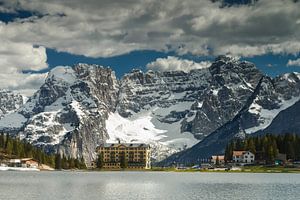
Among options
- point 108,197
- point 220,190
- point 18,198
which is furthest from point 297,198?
point 18,198

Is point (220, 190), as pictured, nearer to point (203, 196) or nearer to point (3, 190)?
point (203, 196)

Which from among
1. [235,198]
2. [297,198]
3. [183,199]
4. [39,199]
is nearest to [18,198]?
[39,199]

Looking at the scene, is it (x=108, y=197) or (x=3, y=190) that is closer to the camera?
(x=108, y=197)

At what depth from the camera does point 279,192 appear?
353ft

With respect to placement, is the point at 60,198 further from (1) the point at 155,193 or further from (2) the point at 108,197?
(1) the point at 155,193

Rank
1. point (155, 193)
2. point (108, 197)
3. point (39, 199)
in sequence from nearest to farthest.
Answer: point (39, 199), point (108, 197), point (155, 193)

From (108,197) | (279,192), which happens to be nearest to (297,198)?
(279,192)

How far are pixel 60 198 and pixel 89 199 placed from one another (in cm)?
444

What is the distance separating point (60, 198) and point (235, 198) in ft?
88.2


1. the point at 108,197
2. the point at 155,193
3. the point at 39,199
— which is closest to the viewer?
the point at 39,199

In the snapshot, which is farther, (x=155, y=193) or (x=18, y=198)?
(x=155, y=193)

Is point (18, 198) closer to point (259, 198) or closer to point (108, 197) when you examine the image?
point (108, 197)

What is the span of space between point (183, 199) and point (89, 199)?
1425cm

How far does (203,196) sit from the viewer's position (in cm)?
9925
